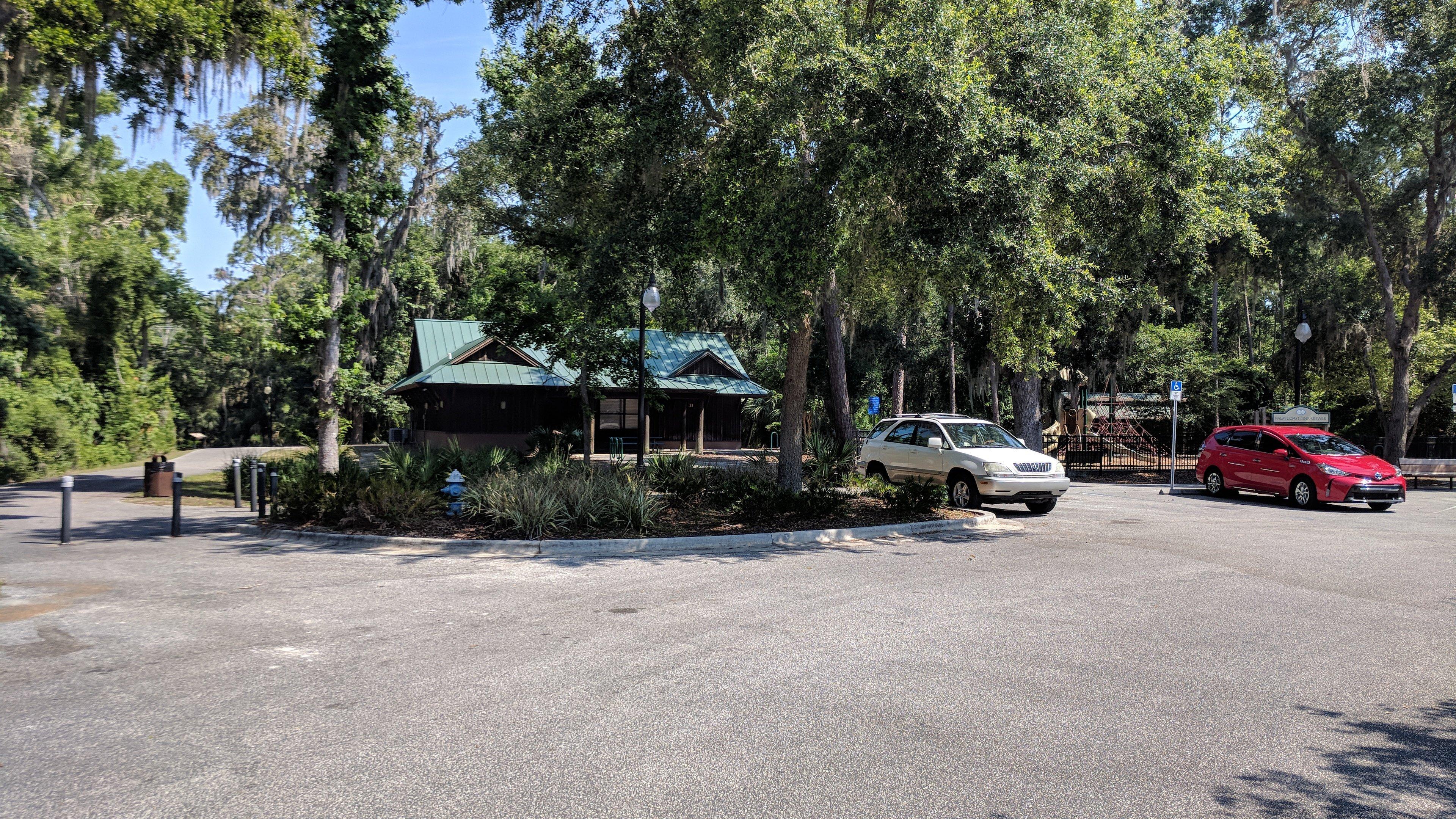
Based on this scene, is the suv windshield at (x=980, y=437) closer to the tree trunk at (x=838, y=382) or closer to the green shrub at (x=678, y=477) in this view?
the green shrub at (x=678, y=477)

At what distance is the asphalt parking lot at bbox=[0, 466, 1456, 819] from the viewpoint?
392cm

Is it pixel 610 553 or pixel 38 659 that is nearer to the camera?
pixel 38 659

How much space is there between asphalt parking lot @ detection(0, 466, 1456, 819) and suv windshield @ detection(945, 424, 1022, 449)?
5.54 metres

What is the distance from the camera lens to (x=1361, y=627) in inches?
276

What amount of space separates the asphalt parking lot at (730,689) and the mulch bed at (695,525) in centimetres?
163

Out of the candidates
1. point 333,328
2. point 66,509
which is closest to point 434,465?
point 333,328

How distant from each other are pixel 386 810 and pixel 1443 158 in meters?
32.5

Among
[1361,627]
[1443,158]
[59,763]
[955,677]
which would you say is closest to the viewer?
[59,763]

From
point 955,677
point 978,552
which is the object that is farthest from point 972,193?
point 955,677

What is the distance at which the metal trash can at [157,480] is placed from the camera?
1977 centimetres

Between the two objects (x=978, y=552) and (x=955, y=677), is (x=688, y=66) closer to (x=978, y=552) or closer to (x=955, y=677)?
(x=978, y=552)

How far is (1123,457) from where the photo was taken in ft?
101

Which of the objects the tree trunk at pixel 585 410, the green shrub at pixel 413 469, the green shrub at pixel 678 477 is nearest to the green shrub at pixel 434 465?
the green shrub at pixel 413 469

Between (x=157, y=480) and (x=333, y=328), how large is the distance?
7.47 metres
